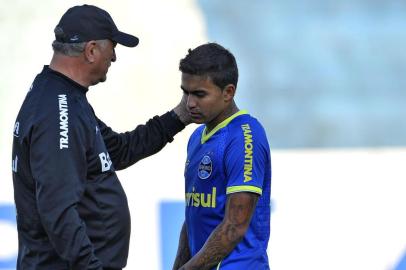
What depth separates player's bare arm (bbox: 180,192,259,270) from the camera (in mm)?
2799

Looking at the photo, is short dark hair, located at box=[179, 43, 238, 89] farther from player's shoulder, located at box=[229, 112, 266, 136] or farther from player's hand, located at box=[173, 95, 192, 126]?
player's hand, located at box=[173, 95, 192, 126]

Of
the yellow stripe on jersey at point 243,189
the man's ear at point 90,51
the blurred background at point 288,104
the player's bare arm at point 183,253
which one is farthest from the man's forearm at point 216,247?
the blurred background at point 288,104

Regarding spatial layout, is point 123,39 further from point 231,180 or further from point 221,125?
point 231,180

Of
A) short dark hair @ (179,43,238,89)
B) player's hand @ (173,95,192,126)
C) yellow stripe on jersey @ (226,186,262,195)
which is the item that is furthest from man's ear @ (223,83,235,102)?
player's hand @ (173,95,192,126)

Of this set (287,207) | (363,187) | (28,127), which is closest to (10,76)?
(287,207)

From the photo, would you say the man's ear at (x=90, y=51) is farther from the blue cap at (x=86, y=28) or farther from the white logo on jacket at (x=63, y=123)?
the white logo on jacket at (x=63, y=123)

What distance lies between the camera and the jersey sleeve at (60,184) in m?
2.79

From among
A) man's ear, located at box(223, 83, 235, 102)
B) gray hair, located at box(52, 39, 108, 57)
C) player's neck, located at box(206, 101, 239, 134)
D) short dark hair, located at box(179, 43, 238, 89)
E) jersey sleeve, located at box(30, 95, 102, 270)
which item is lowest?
Answer: jersey sleeve, located at box(30, 95, 102, 270)

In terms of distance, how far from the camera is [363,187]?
5.04 metres

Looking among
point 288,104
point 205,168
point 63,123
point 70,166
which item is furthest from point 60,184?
point 288,104

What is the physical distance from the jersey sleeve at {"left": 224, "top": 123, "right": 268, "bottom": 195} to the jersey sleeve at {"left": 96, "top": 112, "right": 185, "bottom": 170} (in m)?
0.69

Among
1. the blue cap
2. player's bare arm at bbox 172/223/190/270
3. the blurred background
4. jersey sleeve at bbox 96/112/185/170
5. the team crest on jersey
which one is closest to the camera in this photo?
the team crest on jersey

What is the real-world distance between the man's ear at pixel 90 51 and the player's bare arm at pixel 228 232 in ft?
2.23

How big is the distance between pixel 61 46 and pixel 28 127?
329 millimetres
